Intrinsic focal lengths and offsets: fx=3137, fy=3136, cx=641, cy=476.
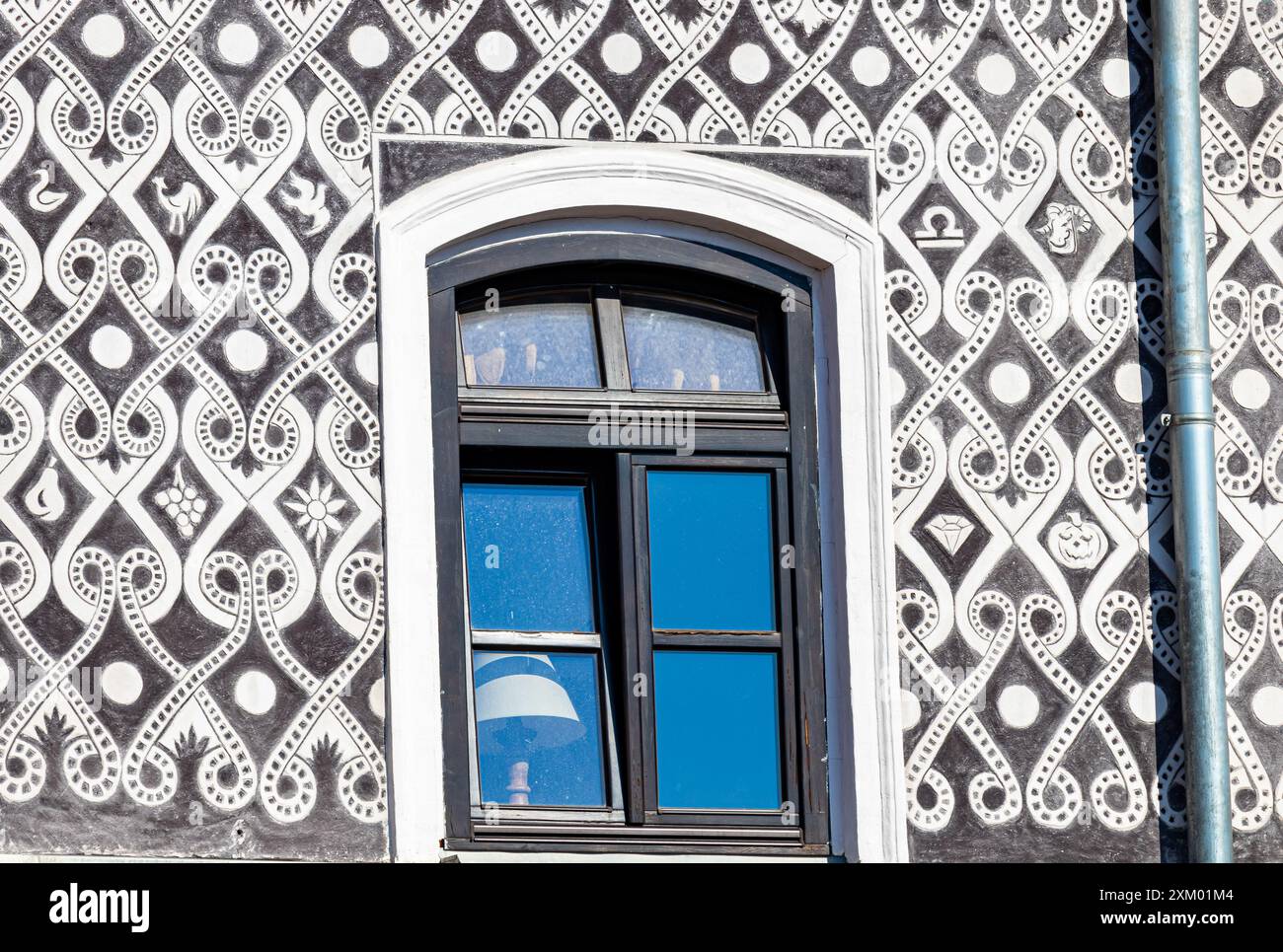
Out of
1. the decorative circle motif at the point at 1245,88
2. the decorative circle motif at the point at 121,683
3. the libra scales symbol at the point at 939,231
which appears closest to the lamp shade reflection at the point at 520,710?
the decorative circle motif at the point at 121,683

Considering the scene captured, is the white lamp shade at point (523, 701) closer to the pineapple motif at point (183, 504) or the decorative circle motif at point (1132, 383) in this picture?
the pineapple motif at point (183, 504)

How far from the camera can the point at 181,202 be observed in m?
7.68

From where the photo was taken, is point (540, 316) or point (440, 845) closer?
point (440, 845)

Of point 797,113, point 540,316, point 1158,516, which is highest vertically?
point 797,113

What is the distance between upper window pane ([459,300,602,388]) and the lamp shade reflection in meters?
0.70

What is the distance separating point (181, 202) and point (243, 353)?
413 mm

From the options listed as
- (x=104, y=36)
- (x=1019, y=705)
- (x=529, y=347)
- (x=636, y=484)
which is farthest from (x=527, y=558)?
(x=104, y=36)

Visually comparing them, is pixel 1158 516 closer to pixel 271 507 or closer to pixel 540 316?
pixel 540 316

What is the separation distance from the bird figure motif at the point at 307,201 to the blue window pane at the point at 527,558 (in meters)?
0.76

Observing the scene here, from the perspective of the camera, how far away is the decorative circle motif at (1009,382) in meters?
7.85

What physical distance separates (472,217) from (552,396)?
1.59ft

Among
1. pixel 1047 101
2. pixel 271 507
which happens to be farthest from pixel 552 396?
pixel 1047 101

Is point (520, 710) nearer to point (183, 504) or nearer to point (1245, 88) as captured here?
point (183, 504)

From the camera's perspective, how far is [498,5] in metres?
7.91
